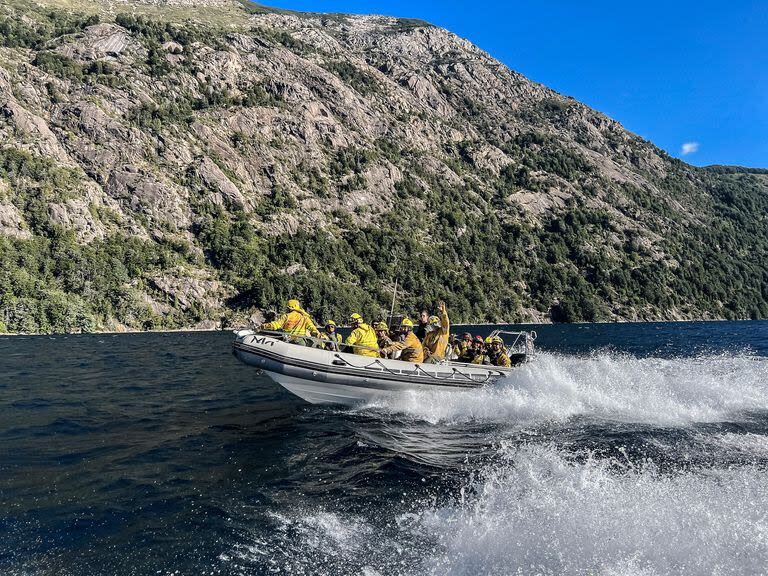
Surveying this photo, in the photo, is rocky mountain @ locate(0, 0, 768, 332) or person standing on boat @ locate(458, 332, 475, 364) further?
rocky mountain @ locate(0, 0, 768, 332)

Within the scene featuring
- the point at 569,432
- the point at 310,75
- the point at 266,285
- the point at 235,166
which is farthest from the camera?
the point at 310,75

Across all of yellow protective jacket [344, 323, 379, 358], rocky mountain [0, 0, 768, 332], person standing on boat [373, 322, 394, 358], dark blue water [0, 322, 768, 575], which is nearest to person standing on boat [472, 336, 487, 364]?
dark blue water [0, 322, 768, 575]

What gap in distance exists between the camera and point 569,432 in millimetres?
10844

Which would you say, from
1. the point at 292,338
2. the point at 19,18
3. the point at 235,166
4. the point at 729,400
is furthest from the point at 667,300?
the point at 19,18

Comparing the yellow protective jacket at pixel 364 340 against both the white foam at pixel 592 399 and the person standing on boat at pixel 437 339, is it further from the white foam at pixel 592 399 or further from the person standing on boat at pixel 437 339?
the person standing on boat at pixel 437 339

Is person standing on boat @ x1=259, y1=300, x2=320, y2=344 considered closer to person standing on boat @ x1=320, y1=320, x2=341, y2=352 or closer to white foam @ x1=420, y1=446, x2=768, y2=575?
person standing on boat @ x1=320, y1=320, x2=341, y2=352

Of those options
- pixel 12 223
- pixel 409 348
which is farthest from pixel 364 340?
pixel 12 223

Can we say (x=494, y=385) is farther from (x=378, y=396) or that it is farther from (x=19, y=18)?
(x=19, y=18)

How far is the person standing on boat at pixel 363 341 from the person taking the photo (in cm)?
1376

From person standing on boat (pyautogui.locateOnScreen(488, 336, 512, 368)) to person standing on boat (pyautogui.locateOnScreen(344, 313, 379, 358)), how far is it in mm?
4823

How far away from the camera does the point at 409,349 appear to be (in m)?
14.4

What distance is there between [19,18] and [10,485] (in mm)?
158540

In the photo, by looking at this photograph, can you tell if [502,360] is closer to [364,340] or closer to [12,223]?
[364,340]

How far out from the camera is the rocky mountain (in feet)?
244
